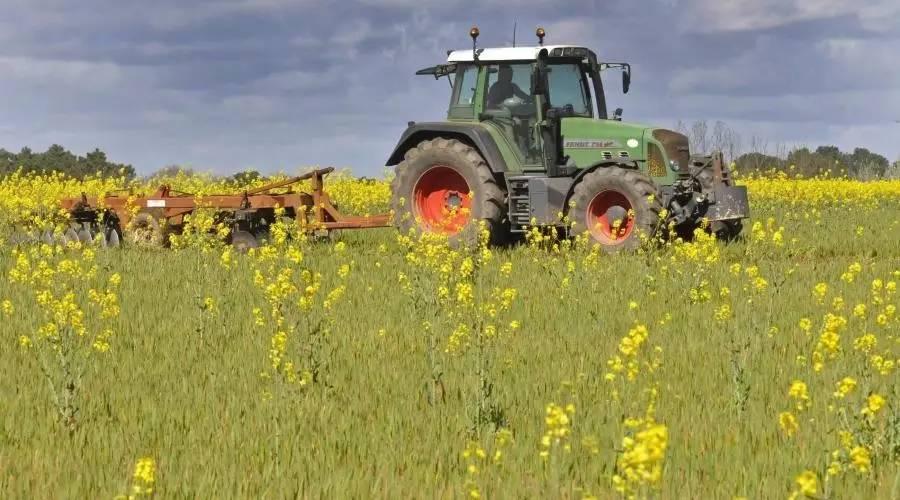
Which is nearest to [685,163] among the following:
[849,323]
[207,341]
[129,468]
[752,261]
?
[752,261]

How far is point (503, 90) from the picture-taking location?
40.5 ft

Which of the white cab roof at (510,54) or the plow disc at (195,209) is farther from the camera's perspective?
the plow disc at (195,209)

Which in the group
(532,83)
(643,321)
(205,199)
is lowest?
(643,321)

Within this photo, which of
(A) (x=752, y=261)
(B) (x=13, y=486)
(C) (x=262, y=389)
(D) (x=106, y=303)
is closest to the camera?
(B) (x=13, y=486)

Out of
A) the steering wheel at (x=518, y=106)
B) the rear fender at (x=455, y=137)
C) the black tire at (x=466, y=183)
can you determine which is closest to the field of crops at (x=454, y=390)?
the black tire at (x=466, y=183)

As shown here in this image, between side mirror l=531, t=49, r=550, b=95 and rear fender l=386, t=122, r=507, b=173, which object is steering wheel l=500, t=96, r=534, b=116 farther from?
rear fender l=386, t=122, r=507, b=173

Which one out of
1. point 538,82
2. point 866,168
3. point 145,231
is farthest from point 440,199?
point 866,168

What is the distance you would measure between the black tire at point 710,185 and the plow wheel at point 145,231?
22.2 feet

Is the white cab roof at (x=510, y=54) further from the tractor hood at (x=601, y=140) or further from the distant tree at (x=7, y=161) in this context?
the distant tree at (x=7, y=161)

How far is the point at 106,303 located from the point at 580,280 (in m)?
4.23

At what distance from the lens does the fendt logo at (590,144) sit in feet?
39.4

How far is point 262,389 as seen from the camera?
Result: 5.28m

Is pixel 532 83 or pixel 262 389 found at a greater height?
pixel 532 83

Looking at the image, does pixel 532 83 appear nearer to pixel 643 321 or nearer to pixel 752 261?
pixel 752 261
